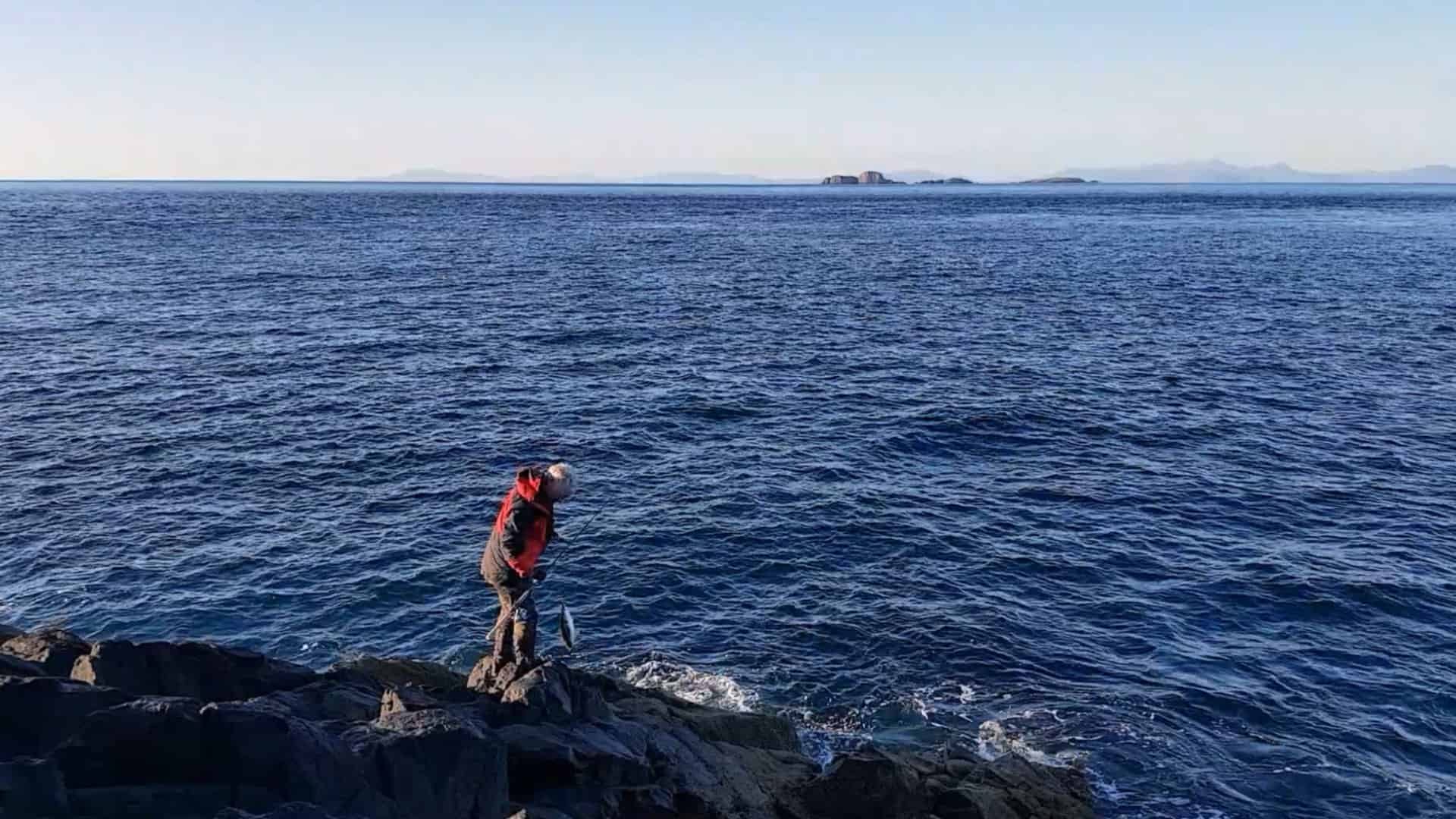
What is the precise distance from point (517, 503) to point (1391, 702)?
20.4 metres

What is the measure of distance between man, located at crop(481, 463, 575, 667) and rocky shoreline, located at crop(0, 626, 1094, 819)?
2.82 feet

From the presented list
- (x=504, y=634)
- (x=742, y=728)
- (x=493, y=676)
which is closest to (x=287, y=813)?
(x=504, y=634)

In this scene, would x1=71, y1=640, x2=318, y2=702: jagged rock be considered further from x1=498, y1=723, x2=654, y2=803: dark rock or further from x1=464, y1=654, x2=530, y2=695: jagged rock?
x1=498, y1=723, x2=654, y2=803: dark rock

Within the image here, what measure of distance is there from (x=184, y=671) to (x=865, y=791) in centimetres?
1069

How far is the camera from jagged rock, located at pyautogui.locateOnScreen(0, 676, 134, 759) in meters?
12.9

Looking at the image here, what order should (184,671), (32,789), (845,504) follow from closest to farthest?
(32,789)
(184,671)
(845,504)

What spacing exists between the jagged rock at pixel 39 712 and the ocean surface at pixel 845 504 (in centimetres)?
1135

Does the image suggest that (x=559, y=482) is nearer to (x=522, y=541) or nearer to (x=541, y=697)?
(x=522, y=541)

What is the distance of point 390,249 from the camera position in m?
109

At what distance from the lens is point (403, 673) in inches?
788

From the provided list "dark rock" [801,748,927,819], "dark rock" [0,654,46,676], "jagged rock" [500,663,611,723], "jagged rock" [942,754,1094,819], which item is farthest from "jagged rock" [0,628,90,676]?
"jagged rock" [942,754,1094,819]

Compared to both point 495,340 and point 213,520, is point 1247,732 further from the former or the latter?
point 495,340

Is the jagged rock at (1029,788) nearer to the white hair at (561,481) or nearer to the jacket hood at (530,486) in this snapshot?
the white hair at (561,481)

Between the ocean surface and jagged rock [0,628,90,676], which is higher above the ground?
jagged rock [0,628,90,676]
